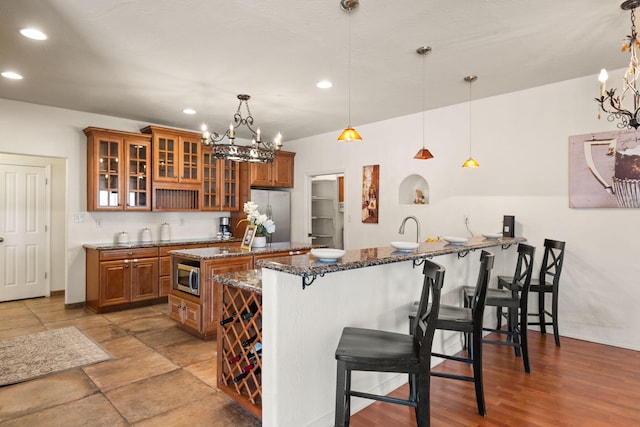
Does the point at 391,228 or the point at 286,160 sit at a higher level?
the point at 286,160

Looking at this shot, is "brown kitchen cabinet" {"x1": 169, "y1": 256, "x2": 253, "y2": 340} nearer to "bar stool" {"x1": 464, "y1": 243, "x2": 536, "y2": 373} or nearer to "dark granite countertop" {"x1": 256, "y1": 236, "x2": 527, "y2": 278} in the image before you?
"dark granite countertop" {"x1": 256, "y1": 236, "x2": 527, "y2": 278}

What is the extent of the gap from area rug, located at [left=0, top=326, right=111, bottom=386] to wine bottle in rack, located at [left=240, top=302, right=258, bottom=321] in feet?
5.83

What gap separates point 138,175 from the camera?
5.27m

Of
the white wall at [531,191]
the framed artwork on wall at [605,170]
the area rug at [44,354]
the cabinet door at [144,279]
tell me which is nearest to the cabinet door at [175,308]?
the area rug at [44,354]

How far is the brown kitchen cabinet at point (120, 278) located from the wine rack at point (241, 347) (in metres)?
2.98

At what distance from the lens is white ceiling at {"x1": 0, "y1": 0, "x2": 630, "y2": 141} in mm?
2484

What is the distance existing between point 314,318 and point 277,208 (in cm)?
468

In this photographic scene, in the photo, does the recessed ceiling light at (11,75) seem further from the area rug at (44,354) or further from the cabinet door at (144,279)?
the area rug at (44,354)

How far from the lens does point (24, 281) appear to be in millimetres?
5641

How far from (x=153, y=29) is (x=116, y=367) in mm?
2757

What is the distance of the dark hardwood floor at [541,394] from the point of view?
7.51ft

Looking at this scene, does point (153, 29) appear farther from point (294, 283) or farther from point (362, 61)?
point (294, 283)

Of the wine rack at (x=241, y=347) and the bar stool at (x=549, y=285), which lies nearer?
the wine rack at (x=241, y=347)

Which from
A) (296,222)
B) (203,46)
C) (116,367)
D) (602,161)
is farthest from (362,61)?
(296,222)
